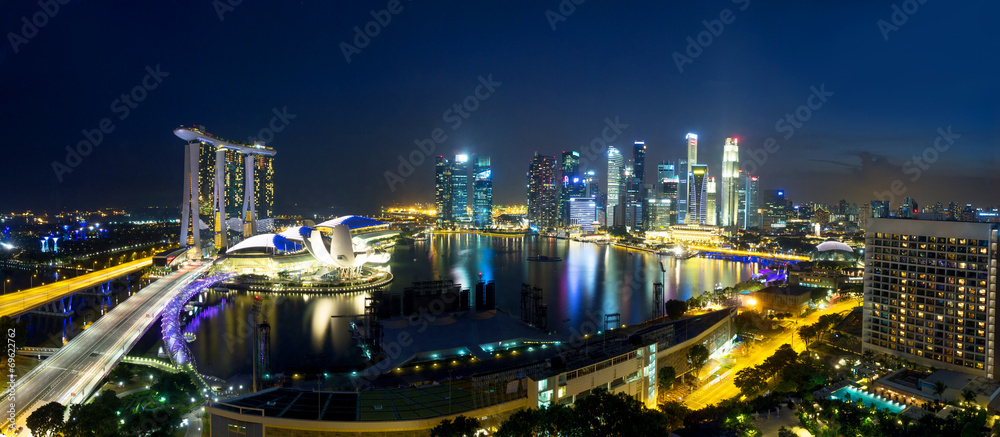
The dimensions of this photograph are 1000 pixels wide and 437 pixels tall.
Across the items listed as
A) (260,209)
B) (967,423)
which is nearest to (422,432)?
(967,423)

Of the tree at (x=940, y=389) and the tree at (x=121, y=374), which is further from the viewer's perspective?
the tree at (x=121, y=374)

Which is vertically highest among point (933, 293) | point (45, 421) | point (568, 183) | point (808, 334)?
point (568, 183)

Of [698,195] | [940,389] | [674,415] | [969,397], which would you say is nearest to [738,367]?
[940,389]

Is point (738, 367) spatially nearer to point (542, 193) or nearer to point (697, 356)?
point (697, 356)

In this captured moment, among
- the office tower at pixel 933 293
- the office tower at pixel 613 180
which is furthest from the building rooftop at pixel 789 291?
the office tower at pixel 613 180

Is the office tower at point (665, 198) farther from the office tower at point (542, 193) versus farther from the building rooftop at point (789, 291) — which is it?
the building rooftop at point (789, 291)

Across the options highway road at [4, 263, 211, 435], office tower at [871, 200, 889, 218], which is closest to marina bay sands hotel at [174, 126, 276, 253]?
highway road at [4, 263, 211, 435]
